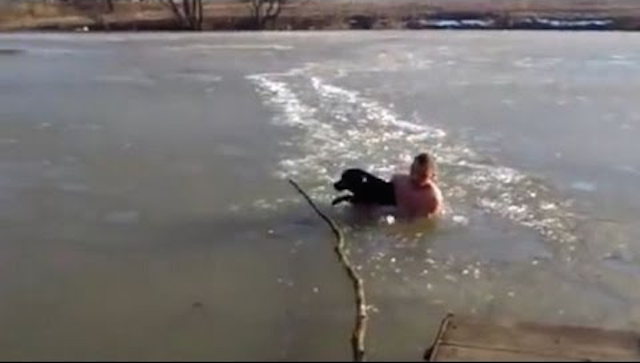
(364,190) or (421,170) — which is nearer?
(421,170)

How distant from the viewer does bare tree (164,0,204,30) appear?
37969 mm

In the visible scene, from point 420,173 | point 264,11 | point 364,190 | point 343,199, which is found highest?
point 420,173

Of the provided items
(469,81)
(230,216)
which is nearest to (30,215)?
(230,216)

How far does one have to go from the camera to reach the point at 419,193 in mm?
9586

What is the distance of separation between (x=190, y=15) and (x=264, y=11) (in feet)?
9.19

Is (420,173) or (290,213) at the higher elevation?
(420,173)

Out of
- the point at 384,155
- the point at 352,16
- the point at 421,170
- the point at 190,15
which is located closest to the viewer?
the point at 421,170

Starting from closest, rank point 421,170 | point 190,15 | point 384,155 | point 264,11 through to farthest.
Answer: point 421,170 → point 384,155 → point 190,15 → point 264,11

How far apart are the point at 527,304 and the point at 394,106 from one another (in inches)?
373

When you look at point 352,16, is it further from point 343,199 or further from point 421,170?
point 421,170

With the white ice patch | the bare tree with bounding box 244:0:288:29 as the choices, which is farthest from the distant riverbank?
the white ice patch

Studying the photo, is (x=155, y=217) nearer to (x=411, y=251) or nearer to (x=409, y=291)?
(x=411, y=251)

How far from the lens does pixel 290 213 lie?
994 cm

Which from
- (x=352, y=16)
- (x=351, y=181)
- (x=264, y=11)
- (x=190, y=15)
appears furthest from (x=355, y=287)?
(x=352, y=16)
